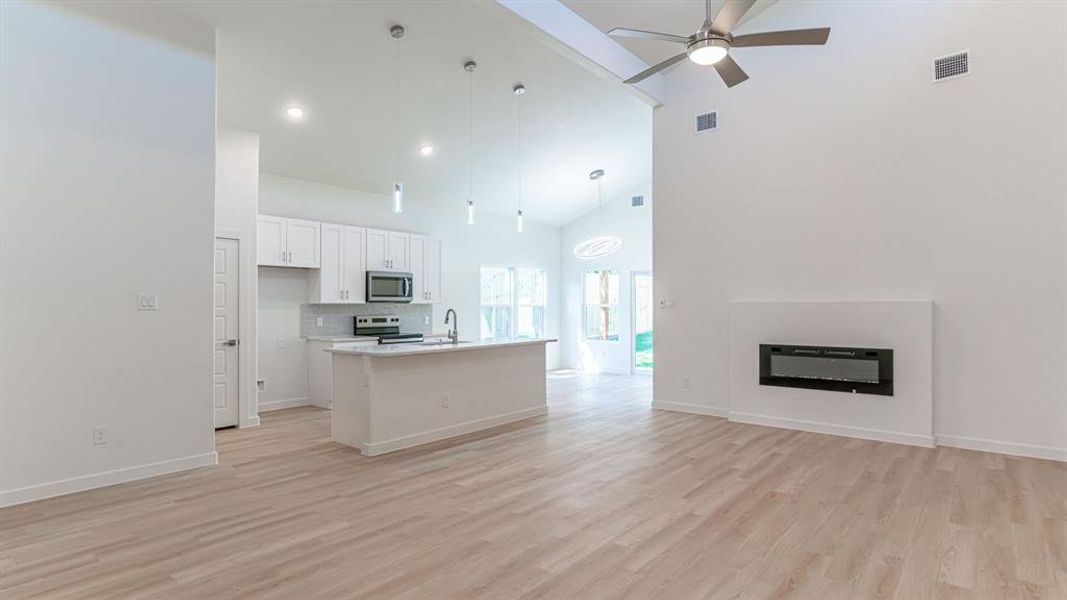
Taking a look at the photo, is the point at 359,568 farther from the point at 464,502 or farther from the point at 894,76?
the point at 894,76

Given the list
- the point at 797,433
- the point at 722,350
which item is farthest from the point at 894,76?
the point at 797,433

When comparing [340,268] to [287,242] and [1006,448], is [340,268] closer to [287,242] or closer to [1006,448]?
[287,242]

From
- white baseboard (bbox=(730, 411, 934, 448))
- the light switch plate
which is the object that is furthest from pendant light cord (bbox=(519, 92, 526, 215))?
the light switch plate

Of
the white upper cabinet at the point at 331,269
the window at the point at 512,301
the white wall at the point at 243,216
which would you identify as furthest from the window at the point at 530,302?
the white wall at the point at 243,216

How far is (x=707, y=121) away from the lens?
6.05m

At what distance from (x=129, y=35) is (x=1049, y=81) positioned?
6839 millimetres

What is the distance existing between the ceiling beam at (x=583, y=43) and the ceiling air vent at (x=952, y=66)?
2574 millimetres

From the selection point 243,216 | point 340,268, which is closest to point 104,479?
point 243,216

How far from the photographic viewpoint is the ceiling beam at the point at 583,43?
4.66m

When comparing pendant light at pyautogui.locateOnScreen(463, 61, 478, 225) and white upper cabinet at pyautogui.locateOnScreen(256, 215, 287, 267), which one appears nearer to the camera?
pendant light at pyautogui.locateOnScreen(463, 61, 478, 225)

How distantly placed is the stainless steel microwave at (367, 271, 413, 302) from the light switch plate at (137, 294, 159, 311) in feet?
A: 11.1

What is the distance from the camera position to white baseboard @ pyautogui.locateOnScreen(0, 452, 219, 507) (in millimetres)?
3393

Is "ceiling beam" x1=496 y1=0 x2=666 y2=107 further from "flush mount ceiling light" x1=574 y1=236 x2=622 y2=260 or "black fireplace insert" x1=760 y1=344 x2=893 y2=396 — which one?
"flush mount ceiling light" x1=574 y1=236 x2=622 y2=260

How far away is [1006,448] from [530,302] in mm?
7276
